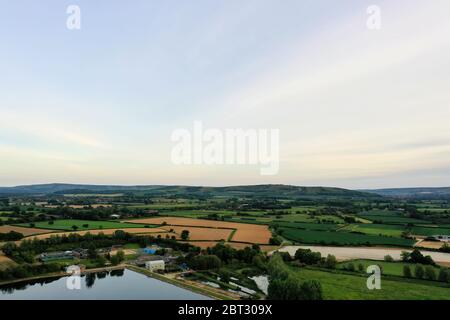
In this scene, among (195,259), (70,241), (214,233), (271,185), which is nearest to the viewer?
(195,259)

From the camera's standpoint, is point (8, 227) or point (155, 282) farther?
point (8, 227)

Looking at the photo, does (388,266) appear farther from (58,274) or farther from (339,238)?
(58,274)

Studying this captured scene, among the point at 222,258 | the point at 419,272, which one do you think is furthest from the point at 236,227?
the point at 419,272

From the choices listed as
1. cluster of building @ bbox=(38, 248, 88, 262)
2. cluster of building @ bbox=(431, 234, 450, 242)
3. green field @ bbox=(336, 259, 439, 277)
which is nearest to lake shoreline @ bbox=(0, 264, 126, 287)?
cluster of building @ bbox=(38, 248, 88, 262)

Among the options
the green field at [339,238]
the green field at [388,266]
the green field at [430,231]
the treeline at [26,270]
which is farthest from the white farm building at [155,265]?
the green field at [430,231]

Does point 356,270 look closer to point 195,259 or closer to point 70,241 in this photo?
point 195,259
